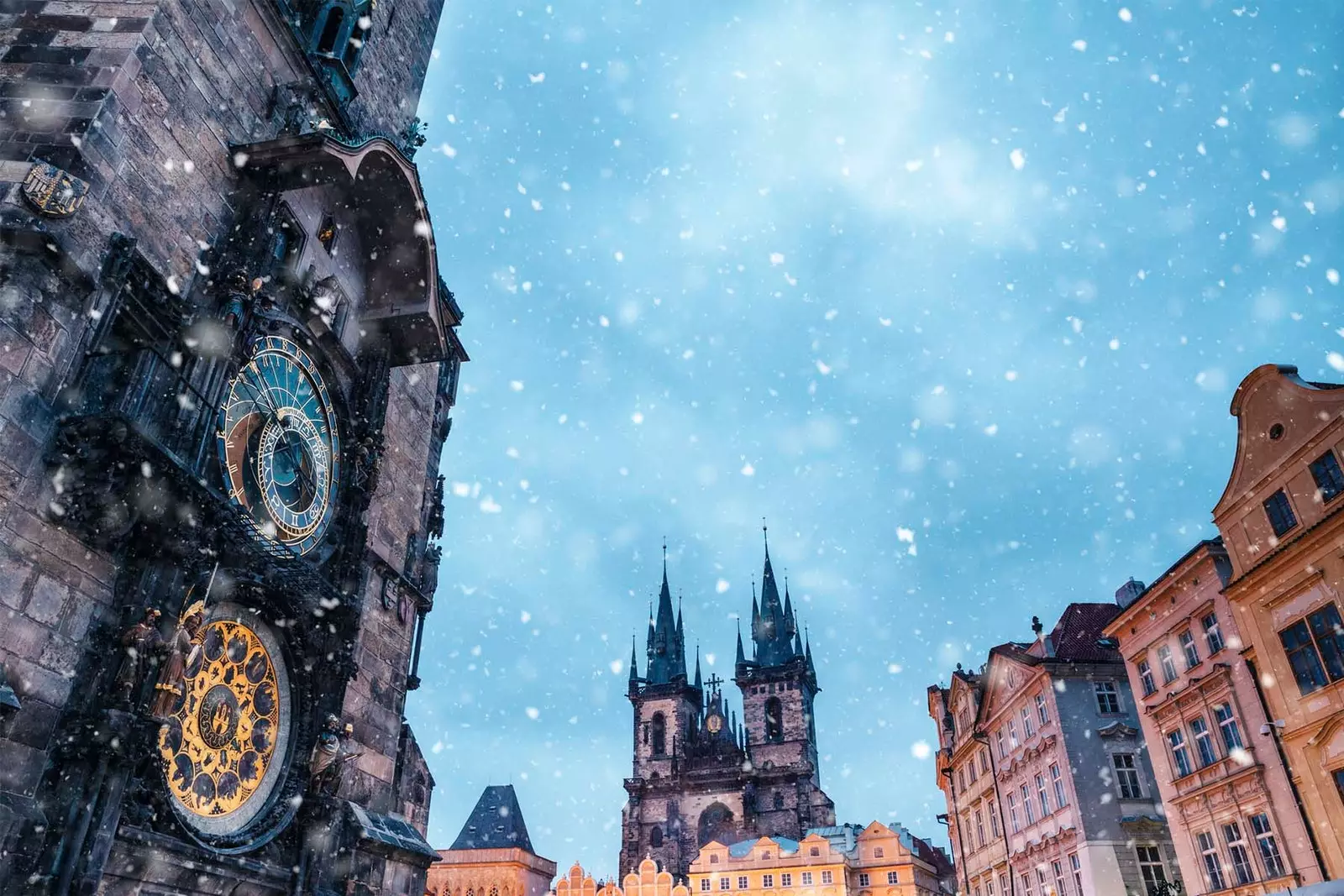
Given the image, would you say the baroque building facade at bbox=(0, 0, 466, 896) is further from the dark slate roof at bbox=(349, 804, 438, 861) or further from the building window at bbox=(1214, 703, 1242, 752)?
the building window at bbox=(1214, 703, 1242, 752)

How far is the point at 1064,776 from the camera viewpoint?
24.5m

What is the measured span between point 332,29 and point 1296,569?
19582mm

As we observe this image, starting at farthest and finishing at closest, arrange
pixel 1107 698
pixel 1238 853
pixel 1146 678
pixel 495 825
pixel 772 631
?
1. pixel 772 631
2. pixel 495 825
3. pixel 1107 698
4. pixel 1146 678
5. pixel 1238 853

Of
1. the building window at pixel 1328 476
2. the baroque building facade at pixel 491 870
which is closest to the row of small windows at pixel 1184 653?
the building window at pixel 1328 476

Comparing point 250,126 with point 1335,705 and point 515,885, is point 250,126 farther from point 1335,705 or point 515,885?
point 515,885

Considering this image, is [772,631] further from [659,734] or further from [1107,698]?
[1107,698]

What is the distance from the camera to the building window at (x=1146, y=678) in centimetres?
2209

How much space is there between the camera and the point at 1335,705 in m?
15.3

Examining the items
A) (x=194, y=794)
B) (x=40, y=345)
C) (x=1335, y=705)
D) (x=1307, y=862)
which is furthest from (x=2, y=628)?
(x=1307, y=862)

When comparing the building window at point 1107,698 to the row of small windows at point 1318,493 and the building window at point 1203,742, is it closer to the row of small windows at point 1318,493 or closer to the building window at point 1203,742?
the building window at point 1203,742

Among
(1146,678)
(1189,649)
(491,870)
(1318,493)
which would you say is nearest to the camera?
(1318,493)

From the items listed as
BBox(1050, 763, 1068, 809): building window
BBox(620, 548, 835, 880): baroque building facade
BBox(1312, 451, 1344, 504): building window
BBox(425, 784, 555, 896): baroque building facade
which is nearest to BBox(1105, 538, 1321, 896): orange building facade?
BBox(1050, 763, 1068, 809): building window

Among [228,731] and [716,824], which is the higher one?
[716,824]

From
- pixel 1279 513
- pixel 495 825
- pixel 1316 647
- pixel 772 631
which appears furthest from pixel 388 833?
pixel 772 631
